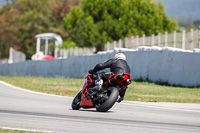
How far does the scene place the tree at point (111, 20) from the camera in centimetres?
5928

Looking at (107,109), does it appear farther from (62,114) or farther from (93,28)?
(93,28)

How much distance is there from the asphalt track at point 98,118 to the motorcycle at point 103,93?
0.22 m

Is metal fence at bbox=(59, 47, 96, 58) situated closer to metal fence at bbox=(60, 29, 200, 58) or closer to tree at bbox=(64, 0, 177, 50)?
metal fence at bbox=(60, 29, 200, 58)

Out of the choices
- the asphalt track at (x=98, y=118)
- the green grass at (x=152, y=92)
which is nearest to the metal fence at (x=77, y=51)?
the green grass at (x=152, y=92)

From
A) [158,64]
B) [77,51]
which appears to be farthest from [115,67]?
[77,51]

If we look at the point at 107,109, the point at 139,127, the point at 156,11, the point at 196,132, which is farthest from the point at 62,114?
the point at 156,11

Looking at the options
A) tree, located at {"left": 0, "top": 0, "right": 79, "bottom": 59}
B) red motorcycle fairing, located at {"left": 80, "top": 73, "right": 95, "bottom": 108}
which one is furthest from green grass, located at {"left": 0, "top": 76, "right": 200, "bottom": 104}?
tree, located at {"left": 0, "top": 0, "right": 79, "bottom": 59}

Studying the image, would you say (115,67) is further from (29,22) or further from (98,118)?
(29,22)

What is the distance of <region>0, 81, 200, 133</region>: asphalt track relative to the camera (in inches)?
355

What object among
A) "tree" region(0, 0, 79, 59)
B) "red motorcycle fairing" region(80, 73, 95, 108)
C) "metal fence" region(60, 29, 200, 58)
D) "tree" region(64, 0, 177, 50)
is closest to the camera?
"red motorcycle fairing" region(80, 73, 95, 108)

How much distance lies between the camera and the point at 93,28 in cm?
5881

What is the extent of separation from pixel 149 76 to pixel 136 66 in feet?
3.83

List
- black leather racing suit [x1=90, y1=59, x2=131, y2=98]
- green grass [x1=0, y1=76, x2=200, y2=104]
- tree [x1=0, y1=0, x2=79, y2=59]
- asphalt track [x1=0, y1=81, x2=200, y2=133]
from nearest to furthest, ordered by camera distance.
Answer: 1. asphalt track [x1=0, y1=81, x2=200, y2=133]
2. black leather racing suit [x1=90, y1=59, x2=131, y2=98]
3. green grass [x1=0, y1=76, x2=200, y2=104]
4. tree [x1=0, y1=0, x2=79, y2=59]

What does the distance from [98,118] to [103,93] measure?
1.25 metres
